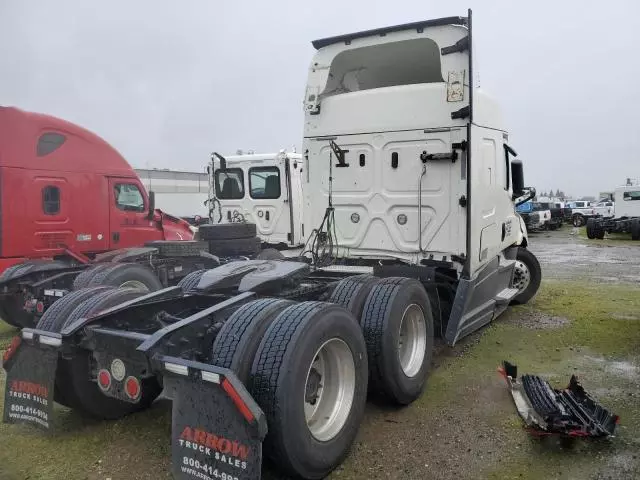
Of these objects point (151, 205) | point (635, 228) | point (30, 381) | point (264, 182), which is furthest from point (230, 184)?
point (635, 228)

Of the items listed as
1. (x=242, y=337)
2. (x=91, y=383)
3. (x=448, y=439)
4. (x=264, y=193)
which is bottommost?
(x=448, y=439)

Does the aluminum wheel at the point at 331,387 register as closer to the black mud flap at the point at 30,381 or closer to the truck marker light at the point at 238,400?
the truck marker light at the point at 238,400

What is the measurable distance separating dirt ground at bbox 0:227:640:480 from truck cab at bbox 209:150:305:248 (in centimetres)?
460

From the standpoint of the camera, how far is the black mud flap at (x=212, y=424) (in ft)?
8.48

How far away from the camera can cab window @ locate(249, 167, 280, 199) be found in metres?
9.87

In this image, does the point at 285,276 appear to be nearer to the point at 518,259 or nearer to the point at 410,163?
the point at 410,163

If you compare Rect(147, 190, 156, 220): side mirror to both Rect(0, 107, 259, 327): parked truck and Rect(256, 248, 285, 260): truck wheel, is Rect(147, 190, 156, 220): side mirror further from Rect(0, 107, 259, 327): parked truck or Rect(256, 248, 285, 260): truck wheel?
Rect(256, 248, 285, 260): truck wheel

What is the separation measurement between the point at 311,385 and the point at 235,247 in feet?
18.6

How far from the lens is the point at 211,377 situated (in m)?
2.70

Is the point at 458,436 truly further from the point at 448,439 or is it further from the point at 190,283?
the point at 190,283

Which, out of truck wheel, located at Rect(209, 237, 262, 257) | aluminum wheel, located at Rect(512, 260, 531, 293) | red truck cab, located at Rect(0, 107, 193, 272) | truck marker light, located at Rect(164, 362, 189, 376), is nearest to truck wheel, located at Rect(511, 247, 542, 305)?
aluminum wheel, located at Rect(512, 260, 531, 293)

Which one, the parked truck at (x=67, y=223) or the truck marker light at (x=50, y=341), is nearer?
the truck marker light at (x=50, y=341)

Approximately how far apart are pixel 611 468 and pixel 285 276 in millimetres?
2650

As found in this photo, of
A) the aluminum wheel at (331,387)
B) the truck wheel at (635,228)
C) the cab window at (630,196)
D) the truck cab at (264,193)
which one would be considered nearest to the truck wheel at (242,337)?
the aluminum wheel at (331,387)
